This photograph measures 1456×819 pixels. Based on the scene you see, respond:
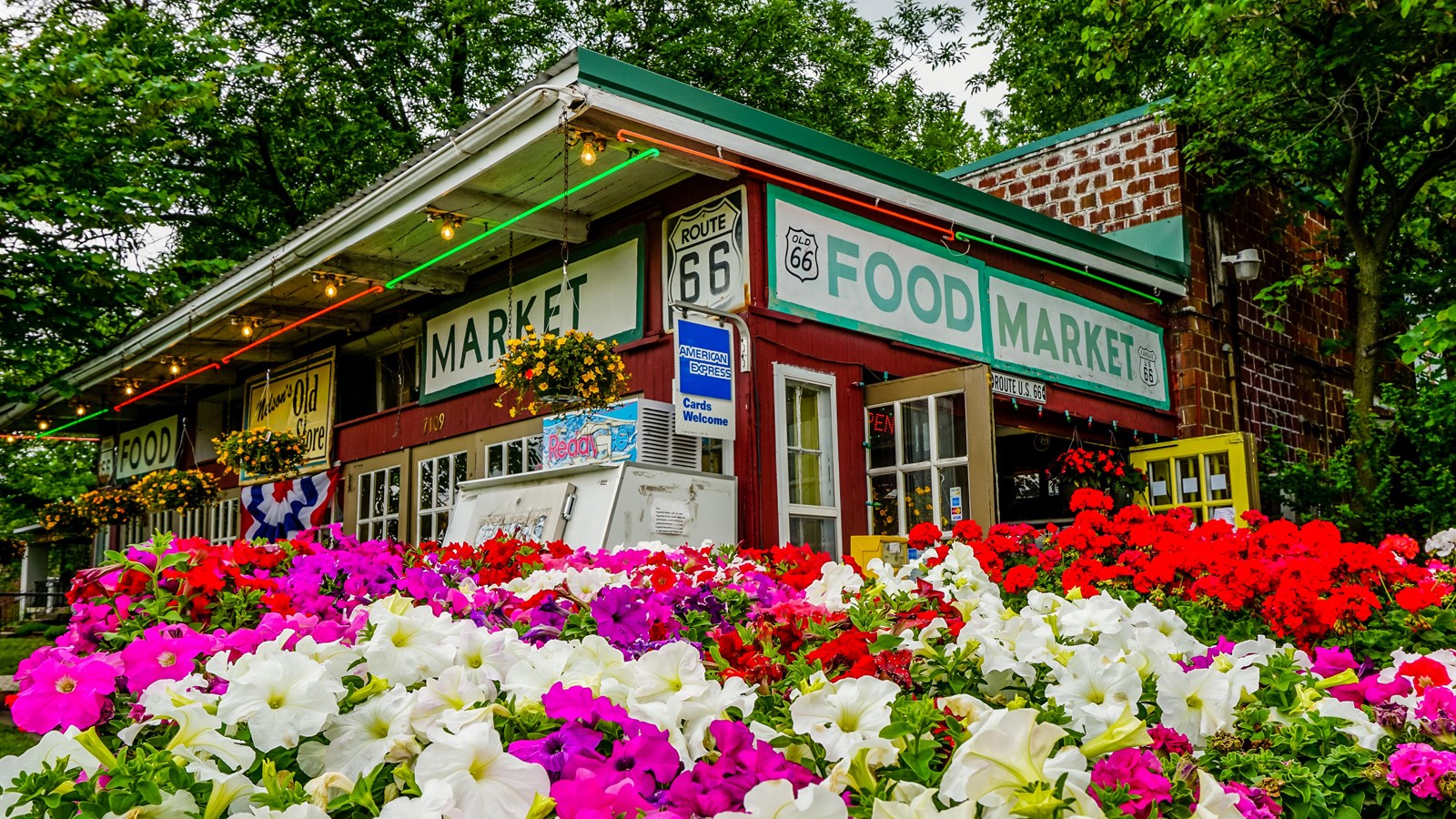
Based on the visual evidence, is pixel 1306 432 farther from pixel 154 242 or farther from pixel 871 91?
pixel 154 242

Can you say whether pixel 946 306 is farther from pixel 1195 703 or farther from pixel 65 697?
pixel 65 697

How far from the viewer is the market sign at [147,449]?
14727 millimetres

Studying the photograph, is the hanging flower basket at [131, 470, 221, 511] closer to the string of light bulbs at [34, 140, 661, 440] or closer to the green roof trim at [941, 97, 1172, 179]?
the string of light bulbs at [34, 140, 661, 440]

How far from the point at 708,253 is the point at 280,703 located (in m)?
6.05

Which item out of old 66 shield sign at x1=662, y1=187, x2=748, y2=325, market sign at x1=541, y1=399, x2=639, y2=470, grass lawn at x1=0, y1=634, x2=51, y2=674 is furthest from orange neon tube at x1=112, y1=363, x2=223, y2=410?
old 66 shield sign at x1=662, y1=187, x2=748, y2=325

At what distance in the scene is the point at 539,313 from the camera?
27.7 feet

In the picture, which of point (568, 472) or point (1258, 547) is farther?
point (568, 472)

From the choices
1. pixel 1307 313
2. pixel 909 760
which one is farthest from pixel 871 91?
pixel 909 760

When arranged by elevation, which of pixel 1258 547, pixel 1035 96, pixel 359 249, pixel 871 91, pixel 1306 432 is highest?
pixel 871 91

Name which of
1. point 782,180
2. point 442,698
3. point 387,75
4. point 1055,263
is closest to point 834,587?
point 442,698

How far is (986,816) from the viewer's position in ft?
3.37

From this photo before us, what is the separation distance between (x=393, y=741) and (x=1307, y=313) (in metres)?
13.5

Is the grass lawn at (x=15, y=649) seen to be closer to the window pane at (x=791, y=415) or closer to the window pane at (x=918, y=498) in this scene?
the window pane at (x=791, y=415)

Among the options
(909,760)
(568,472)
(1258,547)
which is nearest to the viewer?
(909,760)
